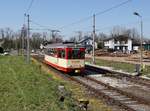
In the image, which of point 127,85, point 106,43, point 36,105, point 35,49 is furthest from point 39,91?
point 106,43

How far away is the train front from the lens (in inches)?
1328

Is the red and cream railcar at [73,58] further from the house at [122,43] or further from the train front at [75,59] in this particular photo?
the house at [122,43]

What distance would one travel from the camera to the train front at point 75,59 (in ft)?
111

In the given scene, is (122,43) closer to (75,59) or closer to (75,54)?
(75,54)

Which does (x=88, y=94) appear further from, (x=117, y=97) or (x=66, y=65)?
(x=66, y=65)

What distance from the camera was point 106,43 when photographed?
559ft

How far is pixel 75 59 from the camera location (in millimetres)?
33781

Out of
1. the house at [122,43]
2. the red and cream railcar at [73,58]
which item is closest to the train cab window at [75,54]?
the red and cream railcar at [73,58]

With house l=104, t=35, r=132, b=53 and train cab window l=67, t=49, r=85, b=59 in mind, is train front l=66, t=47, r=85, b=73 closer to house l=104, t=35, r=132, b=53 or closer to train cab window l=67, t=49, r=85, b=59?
train cab window l=67, t=49, r=85, b=59

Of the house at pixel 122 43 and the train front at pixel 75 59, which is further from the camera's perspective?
the house at pixel 122 43

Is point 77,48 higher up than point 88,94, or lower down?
higher up

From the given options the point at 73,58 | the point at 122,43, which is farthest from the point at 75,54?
the point at 122,43

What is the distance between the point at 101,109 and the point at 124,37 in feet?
465

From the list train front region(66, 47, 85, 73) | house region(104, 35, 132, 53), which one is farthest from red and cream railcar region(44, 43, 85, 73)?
house region(104, 35, 132, 53)
